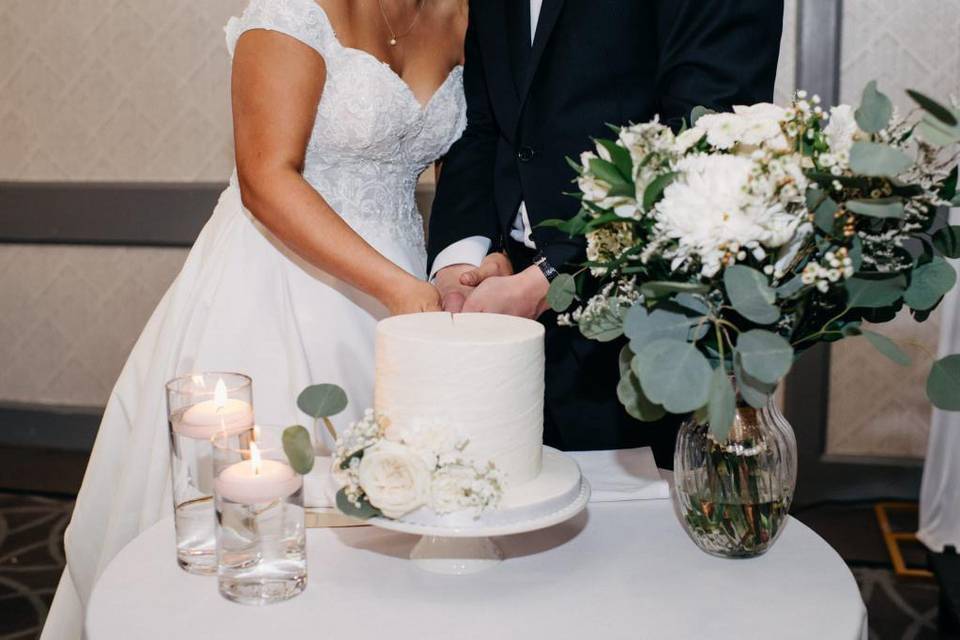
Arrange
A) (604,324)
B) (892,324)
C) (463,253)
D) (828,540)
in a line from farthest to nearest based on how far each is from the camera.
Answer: (892,324)
(828,540)
(463,253)
(604,324)

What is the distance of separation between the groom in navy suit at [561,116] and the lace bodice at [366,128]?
92mm

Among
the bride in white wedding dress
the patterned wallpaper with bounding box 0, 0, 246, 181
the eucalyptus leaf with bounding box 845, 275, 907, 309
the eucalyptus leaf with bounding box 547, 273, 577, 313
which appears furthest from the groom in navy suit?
the patterned wallpaper with bounding box 0, 0, 246, 181

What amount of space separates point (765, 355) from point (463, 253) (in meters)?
1.08

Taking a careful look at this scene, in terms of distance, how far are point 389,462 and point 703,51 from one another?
1022 mm

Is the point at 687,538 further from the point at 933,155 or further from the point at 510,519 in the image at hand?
the point at 933,155

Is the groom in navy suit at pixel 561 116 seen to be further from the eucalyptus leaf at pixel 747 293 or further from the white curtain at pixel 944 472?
the white curtain at pixel 944 472

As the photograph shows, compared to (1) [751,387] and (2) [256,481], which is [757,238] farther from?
(2) [256,481]

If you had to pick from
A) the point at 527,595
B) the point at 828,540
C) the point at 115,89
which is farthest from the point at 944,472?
the point at 115,89

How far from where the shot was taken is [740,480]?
132 centimetres

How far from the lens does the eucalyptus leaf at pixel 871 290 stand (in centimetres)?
124

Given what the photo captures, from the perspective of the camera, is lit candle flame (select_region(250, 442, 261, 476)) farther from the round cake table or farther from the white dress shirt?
the white dress shirt

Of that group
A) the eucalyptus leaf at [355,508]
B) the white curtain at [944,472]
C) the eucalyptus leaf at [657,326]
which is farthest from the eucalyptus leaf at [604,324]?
the white curtain at [944,472]

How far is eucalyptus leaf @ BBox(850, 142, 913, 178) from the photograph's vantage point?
1088mm

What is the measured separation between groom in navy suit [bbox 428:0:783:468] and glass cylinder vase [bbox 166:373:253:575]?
0.59m
